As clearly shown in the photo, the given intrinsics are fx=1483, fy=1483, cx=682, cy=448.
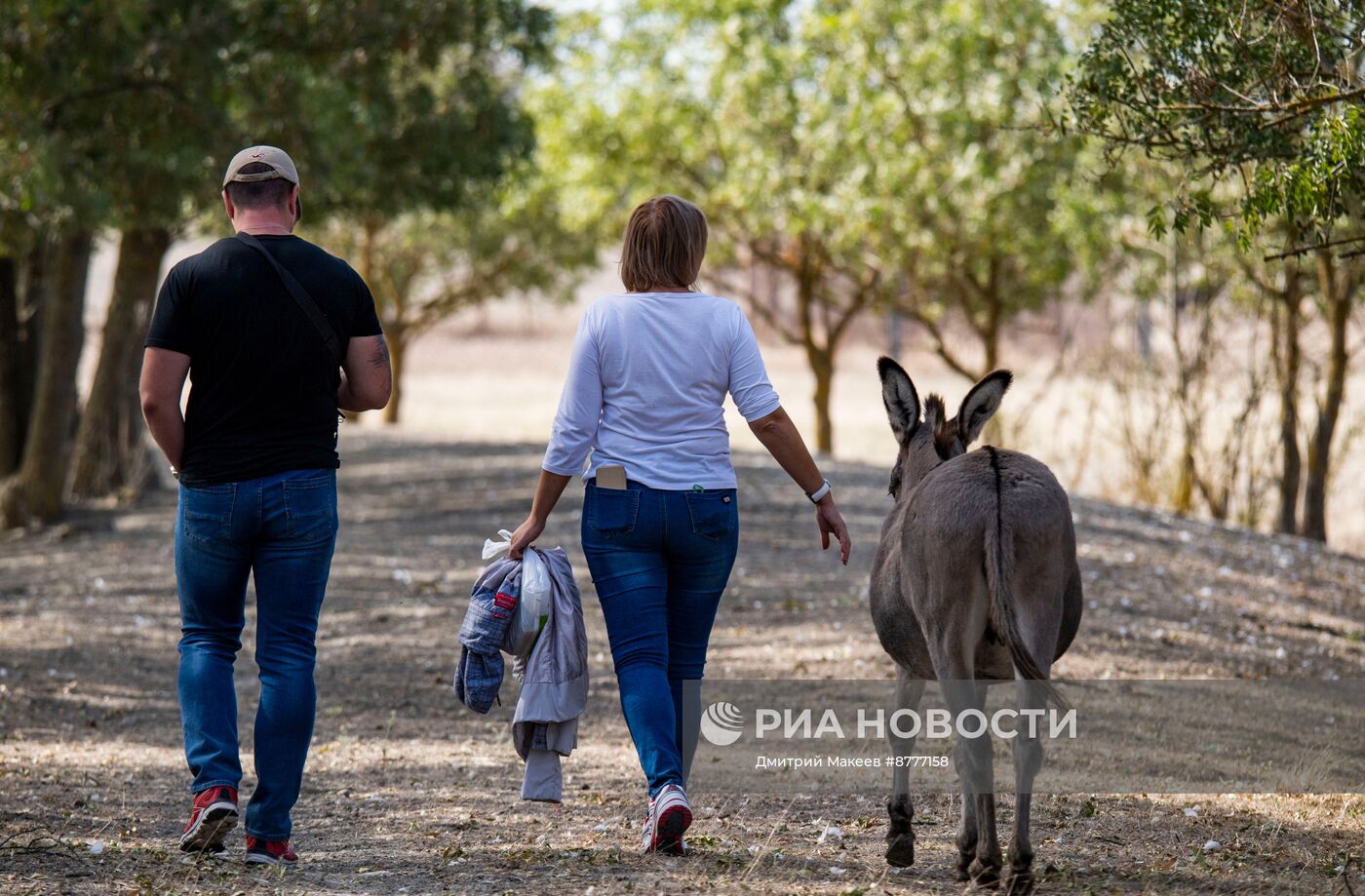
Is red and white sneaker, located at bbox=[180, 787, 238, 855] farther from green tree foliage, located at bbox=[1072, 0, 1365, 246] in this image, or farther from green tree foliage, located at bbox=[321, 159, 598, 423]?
green tree foliage, located at bbox=[321, 159, 598, 423]

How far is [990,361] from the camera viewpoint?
21.4 m

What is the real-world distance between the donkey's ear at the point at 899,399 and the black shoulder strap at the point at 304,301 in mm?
1878

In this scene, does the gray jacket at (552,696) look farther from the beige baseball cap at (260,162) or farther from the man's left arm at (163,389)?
the beige baseball cap at (260,162)

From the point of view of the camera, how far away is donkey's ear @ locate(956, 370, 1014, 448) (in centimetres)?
501

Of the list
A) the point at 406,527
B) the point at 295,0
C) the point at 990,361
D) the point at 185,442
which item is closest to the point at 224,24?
the point at 295,0

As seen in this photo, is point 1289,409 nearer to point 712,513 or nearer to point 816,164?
point 816,164

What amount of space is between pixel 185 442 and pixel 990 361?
1760cm

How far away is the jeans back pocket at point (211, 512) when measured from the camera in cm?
482

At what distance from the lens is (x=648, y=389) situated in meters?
4.86

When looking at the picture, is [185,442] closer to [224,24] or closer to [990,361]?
[224,24]

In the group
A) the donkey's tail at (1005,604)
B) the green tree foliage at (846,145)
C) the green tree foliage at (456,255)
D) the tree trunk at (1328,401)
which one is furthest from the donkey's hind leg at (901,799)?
the green tree foliage at (456,255)

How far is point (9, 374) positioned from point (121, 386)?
55.9 inches

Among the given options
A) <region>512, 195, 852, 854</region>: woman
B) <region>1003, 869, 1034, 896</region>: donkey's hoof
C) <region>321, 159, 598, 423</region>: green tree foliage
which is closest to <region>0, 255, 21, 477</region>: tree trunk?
<region>321, 159, 598, 423</region>: green tree foliage

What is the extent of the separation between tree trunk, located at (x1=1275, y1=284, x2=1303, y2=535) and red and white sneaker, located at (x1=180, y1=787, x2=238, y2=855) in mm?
14037
